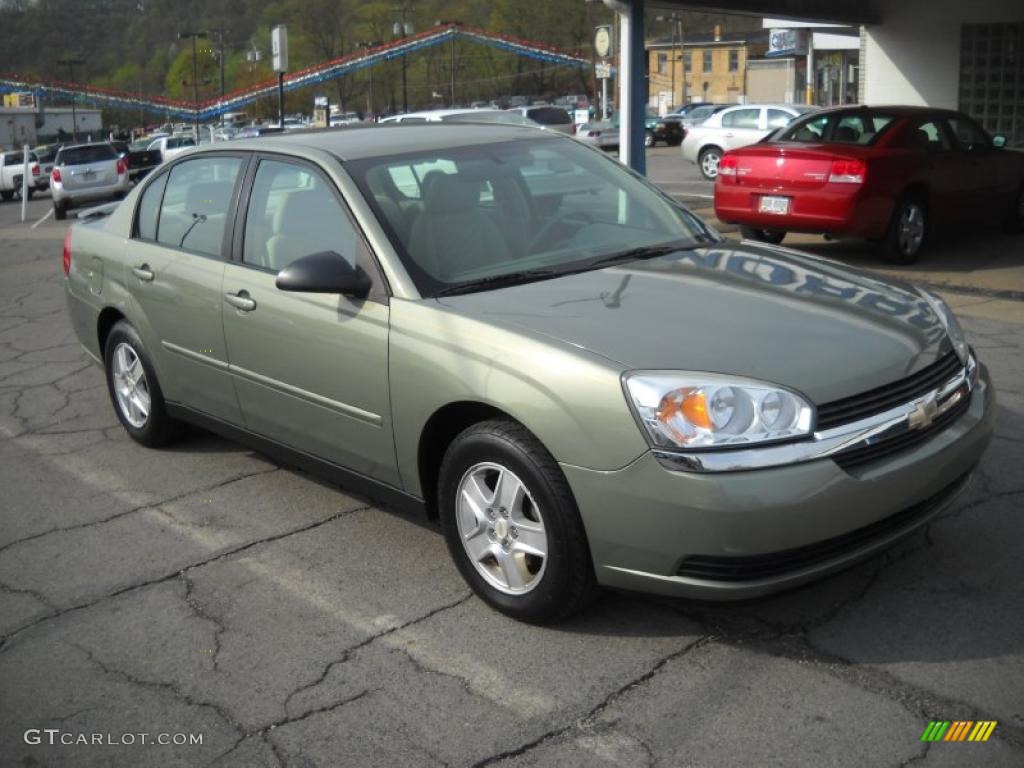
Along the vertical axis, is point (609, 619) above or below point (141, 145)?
below

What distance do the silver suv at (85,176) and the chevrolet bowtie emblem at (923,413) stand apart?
2479 cm

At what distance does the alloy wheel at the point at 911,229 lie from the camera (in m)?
10.5

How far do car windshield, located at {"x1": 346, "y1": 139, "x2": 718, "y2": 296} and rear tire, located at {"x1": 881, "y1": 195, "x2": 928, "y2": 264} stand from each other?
5.96m

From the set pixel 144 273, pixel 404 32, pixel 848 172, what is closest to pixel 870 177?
pixel 848 172

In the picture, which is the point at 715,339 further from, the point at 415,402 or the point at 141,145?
the point at 141,145

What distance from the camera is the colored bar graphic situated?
117 inches

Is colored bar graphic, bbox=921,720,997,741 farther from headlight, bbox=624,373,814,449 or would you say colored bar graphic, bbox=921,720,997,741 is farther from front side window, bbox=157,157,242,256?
front side window, bbox=157,157,242,256

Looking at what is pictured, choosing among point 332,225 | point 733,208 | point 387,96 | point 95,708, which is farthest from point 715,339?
point 387,96

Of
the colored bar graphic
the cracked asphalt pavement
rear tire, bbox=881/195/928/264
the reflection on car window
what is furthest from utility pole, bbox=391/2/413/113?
the colored bar graphic

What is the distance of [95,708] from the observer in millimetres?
3412

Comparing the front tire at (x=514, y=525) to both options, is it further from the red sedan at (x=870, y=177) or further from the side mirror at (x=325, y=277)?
the red sedan at (x=870, y=177)

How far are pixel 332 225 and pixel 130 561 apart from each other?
5.05 feet

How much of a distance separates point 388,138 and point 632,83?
7985mm

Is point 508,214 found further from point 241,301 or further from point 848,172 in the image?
point 848,172
